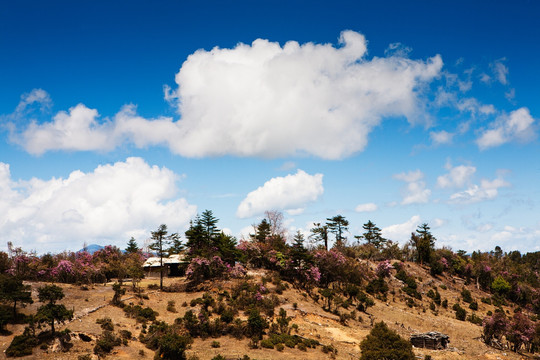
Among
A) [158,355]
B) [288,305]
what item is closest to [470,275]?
[288,305]

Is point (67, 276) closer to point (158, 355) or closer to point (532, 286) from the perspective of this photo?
point (158, 355)

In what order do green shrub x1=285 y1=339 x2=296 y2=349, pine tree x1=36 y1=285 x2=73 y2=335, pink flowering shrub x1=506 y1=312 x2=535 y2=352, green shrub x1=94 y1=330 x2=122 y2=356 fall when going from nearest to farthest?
green shrub x1=94 y1=330 x2=122 y2=356 → pine tree x1=36 y1=285 x2=73 y2=335 → green shrub x1=285 y1=339 x2=296 y2=349 → pink flowering shrub x1=506 y1=312 x2=535 y2=352

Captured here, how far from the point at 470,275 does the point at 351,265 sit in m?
45.0

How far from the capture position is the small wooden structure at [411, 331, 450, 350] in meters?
41.1

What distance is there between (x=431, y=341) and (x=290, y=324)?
56.7 ft

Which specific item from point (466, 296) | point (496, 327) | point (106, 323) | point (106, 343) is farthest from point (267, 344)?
point (466, 296)

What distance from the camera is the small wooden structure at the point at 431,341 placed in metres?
41.1

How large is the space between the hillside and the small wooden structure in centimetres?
102

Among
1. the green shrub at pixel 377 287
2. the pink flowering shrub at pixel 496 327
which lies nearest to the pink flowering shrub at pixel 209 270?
the green shrub at pixel 377 287

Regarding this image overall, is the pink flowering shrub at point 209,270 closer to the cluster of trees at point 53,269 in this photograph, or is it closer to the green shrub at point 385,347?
the cluster of trees at point 53,269

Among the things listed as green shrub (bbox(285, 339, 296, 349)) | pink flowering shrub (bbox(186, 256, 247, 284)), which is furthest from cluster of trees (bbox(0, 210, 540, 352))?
green shrub (bbox(285, 339, 296, 349))

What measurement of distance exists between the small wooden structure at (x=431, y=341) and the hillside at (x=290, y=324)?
1017mm

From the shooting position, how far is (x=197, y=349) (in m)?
35.6

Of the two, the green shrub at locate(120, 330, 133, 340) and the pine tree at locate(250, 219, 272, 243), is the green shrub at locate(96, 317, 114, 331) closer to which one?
the green shrub at locate(120, 330, 133, 340)
